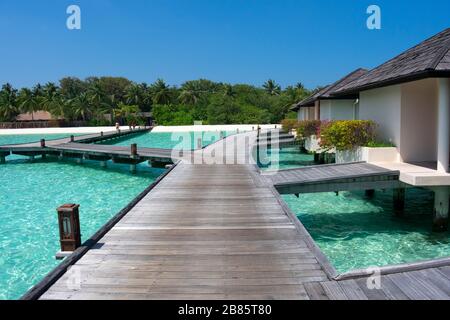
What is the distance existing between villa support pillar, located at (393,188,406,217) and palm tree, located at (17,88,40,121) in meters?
63.5

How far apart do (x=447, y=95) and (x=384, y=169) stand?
2.30m

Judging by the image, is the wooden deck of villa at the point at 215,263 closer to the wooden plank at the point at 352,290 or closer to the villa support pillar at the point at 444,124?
the wooden plank at the point at 352,290

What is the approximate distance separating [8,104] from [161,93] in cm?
2471

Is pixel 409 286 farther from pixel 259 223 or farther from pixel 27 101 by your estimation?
pixel 27 101

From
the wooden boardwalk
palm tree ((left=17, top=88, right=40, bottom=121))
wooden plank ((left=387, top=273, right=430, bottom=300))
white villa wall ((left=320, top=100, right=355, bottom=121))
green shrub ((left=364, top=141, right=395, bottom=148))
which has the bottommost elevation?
wooden plank ((left=387, top=273, right=430, bottom=300))

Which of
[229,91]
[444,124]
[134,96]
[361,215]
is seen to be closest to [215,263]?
[444,124]

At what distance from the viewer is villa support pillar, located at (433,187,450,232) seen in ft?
28.6

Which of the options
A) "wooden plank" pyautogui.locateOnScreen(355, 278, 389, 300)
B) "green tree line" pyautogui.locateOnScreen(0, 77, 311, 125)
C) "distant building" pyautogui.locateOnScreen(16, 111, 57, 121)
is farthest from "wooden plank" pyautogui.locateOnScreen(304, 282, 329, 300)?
"distant building" pyautogui.locateOnScreen(16, 111, 57, 121)

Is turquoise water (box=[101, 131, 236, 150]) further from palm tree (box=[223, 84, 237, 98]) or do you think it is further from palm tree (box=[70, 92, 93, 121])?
palm tree (box=[223, 84, 237, 98])

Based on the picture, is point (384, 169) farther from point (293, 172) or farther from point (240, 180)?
point (240, 180)

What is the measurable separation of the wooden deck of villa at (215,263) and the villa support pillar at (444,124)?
4.13 meters

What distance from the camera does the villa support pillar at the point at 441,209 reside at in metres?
8.73

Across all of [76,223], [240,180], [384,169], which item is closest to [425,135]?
[384,169]

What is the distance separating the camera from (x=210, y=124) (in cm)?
5791
